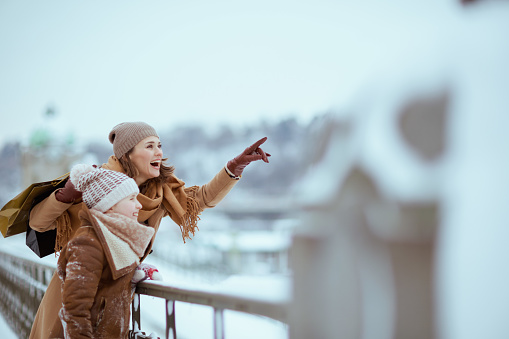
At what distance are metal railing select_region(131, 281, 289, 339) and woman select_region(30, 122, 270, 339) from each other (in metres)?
0.18

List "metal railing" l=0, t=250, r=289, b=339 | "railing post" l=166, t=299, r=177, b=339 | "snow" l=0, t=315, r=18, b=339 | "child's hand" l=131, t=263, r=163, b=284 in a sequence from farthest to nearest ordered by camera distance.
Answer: "snow" l=0, t=315, r=18, b=339, "child's hand" l=131, t=263, r=163, b=284, "railing post" l=166, t=299, r=177, b=339, "metal railing" l=0, t=250, r=289, b=339

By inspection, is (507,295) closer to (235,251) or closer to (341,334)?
(341,334)

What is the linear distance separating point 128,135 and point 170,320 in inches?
27.0

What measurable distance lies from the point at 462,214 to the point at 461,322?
0.26 ft

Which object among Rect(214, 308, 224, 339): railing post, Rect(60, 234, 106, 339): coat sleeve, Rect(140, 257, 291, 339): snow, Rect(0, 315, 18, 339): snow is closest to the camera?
Rect(140, 257, 291, 339): snow

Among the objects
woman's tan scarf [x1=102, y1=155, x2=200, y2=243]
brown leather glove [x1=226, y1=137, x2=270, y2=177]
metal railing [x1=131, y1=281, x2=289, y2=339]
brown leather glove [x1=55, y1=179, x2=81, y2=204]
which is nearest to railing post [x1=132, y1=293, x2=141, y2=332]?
metal railing [x1=131, y1=281, x2=289, y2=339]

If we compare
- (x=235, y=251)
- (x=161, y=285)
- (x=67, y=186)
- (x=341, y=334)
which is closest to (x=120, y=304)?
(x=161, y=285)

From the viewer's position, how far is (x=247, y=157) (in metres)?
1.94

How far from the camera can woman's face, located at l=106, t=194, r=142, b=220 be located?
149 centimetres

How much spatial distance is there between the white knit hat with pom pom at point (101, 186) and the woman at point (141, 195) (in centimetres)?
15

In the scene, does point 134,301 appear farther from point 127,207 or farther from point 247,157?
point 247,157

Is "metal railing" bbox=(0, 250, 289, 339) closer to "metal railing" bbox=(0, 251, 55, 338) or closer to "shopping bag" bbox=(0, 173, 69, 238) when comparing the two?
"metal railing" bbox=(0, 251, 55, 338)

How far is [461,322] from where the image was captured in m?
0.38

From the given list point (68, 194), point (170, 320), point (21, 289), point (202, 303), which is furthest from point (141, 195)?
point (21, 289)
